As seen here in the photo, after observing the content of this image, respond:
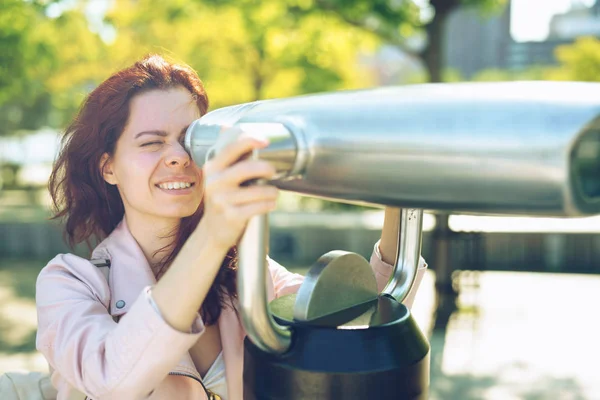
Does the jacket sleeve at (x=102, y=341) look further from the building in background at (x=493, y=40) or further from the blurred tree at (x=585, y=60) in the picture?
the building in background at (x=493, y=40)

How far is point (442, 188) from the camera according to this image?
763 millimetres

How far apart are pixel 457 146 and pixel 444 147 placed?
0.05 ft

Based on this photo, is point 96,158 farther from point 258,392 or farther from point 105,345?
point 258,392

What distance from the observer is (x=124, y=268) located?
1.35 meters

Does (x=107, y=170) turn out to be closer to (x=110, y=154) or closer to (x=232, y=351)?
(x=110, y=154)

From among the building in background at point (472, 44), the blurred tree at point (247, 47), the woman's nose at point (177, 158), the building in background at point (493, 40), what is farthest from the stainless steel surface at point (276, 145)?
the building in background at point (472, 44)

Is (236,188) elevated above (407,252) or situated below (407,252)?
above

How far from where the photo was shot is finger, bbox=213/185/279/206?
79cm

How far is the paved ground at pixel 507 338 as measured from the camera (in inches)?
171

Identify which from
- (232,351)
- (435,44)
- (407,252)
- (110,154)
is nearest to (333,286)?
(407,252)

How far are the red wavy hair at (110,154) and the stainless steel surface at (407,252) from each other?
369 mm

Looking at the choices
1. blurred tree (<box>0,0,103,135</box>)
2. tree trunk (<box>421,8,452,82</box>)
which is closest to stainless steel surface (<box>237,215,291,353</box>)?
blurred tree (<box>0,0,103,135</box>)

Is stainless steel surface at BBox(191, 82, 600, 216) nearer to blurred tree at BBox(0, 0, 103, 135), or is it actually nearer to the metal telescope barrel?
the metal telescope barrel

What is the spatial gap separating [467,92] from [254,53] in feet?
31.6
